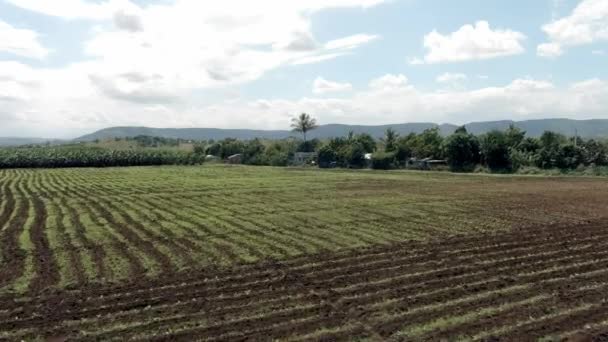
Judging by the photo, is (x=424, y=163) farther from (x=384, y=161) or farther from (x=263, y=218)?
(x=263, y=218)

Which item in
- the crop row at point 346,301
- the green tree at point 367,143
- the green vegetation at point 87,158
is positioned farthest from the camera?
the green tree at point 367,143

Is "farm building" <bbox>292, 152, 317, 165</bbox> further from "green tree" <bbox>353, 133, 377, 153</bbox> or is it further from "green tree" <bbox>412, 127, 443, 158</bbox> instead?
"green tree" <bbox>412, 127, 443, 158</bbox>

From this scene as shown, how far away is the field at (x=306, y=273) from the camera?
10.1m

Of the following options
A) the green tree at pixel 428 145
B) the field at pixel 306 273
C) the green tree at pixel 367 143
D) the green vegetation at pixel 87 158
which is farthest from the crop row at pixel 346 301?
the green vegetation at pixel 87 158

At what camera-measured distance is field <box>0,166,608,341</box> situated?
10.1 meters

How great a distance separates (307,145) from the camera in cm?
12538

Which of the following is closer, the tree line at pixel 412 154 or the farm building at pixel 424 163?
the tree line at pixel 412 154

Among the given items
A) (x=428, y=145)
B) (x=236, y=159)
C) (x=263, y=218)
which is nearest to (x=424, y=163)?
(x=428, y=145)

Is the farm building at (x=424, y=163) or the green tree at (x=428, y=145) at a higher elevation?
the green tree at (x=428, y=145)

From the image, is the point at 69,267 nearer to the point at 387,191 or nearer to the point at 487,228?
the point at 487,228

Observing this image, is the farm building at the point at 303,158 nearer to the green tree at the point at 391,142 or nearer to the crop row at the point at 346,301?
the green tree at the point at 391,142

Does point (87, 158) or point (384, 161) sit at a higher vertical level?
point (87, 158)

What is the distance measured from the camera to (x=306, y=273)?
14.1 m

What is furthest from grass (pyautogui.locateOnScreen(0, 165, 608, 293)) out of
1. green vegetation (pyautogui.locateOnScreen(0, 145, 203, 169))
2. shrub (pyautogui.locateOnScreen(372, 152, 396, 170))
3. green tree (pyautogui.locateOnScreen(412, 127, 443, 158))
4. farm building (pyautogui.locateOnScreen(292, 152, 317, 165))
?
farm building (pyautogui.locateOnScreen(292, 152, 317, 165))
